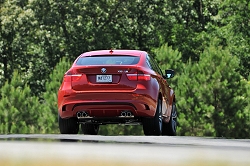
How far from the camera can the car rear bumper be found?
1352 cm

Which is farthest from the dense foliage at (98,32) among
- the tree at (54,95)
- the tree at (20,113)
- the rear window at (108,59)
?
the rear window at (108,59)

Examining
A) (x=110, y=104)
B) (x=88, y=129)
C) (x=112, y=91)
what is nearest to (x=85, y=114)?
(x=110, y=104)

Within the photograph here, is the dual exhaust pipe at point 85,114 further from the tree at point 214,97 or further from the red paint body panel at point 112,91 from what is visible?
the tree at point 214,97

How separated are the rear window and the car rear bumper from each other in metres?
0.58

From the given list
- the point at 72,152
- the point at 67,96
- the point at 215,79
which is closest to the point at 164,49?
the point at 215,79

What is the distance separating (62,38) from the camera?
165ft

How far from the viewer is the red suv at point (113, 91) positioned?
13539 mm

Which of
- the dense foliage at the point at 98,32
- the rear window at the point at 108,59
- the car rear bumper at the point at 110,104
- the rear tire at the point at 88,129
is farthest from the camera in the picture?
the dense foliage at the point at 98,32

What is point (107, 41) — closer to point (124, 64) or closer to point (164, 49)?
point (164, 49)

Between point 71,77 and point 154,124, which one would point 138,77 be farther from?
point 71,77

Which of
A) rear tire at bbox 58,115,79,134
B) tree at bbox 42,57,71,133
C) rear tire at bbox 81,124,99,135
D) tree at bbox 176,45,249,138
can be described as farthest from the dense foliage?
rear tire at bbox 58,115,79,134

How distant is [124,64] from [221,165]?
687 cm

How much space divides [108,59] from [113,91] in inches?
34.2

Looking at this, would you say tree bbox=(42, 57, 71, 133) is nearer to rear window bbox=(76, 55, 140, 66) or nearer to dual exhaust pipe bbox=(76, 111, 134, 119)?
rear window bbox=(76, 55, 140, 66)
